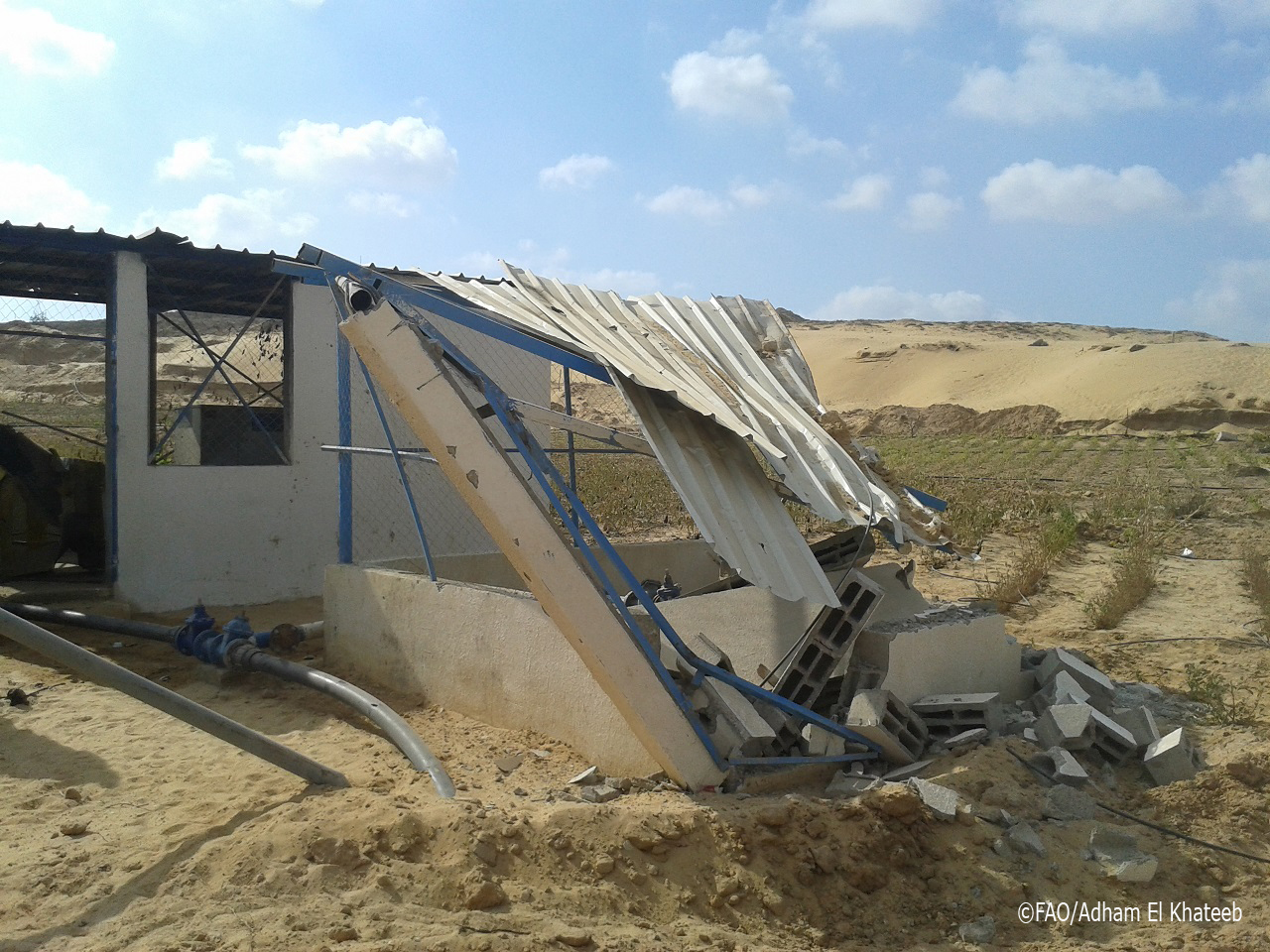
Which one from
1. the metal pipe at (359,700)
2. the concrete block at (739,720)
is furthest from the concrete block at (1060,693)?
the metal pipe at (359,700)

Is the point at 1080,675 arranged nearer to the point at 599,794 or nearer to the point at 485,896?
the point at 599,794

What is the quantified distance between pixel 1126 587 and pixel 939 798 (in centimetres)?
546

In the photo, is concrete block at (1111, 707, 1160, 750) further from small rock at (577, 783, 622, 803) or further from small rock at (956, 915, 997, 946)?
small rock at (577, 783, 622, 803)

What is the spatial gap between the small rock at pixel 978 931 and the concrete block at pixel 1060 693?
2015 millimetres

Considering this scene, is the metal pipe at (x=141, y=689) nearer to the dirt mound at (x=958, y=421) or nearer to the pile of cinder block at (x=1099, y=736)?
the pile of cinder block at (x=1099, y=736)

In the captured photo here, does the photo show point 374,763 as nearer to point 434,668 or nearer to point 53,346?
point 434,668

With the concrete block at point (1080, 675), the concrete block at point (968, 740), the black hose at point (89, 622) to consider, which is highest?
the black hose at point (89, 622)

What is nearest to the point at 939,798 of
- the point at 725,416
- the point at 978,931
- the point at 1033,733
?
the point at 978,931

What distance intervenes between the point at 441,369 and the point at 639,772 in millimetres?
2160

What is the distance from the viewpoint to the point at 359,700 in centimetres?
533

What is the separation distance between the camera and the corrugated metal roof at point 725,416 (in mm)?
4078

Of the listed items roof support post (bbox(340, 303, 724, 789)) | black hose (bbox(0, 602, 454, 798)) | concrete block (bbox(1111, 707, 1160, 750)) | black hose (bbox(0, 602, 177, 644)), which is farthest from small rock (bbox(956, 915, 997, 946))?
black hose (bbox(0, 602, 177, 644))

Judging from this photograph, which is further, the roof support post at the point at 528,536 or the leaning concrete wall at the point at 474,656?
the leaning concrete wall at the point at 474,656

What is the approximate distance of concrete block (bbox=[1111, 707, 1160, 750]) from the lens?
485 centimetres
